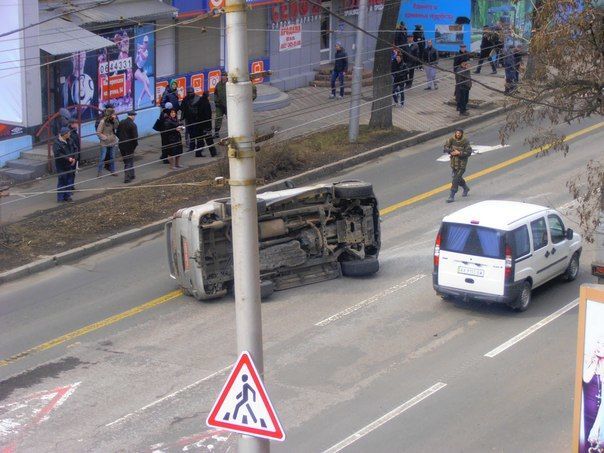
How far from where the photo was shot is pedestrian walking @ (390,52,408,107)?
3372 centimetres

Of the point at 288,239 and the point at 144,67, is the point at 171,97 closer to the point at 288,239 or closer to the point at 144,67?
the point at 144,67

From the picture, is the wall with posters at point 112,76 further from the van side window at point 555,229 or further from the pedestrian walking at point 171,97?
the van side window at point 555,229

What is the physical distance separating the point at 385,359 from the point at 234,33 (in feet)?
25.9

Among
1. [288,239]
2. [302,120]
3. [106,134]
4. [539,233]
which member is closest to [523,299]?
[539,233]

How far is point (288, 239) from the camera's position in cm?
1855

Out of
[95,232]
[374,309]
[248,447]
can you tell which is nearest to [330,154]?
[95,232]

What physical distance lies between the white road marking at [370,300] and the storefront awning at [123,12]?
10725mm

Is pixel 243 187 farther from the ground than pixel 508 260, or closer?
farther from the ground

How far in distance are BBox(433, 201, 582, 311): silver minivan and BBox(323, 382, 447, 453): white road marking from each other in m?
3.03

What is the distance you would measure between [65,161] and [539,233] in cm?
1072

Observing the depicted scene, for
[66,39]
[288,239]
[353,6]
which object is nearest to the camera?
[288,239]

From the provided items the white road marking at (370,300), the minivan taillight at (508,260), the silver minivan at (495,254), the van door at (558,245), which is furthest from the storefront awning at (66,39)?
the minivan taillight at (508,260)

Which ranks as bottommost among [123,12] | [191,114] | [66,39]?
[191,114]

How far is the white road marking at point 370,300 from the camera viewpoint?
56.4ft
